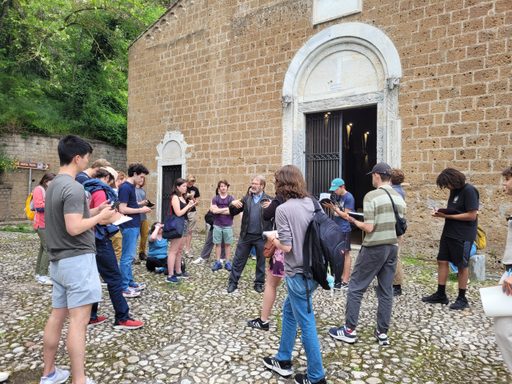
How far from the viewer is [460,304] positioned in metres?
4.67

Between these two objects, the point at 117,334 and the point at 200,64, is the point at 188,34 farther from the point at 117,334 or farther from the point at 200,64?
the point at 117,334

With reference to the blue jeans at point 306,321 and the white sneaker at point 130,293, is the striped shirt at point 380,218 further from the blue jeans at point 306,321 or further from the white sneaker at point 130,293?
the white sneaker at point 130,293

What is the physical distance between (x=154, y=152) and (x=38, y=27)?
21.4ft

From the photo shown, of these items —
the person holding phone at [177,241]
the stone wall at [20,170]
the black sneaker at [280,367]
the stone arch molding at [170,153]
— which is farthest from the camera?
the stone wall at [20,170]

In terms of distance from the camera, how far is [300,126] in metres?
9.74

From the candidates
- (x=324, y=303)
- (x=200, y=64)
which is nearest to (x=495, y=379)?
(x=324, y=303)

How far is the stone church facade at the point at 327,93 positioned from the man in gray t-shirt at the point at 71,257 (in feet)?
Answer: 22.4

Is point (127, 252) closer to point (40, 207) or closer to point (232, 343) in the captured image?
point (40, 207)

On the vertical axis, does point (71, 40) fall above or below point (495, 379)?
above

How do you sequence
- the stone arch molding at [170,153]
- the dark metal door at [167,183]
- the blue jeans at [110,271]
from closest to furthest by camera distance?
the blue jeans at [110,271] < the stone arch molding at [170,153] < the dark metal door at [167,183]

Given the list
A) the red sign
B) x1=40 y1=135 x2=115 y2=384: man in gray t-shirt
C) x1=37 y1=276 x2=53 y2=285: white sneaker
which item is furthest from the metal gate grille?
the red sign

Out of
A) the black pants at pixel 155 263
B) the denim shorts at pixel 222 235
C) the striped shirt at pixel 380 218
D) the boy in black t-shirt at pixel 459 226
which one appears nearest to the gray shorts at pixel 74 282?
the striped shirt at pixel 380 218

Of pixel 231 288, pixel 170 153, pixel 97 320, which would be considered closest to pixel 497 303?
pixel 231 288

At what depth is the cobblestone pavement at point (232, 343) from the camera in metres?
3.06
